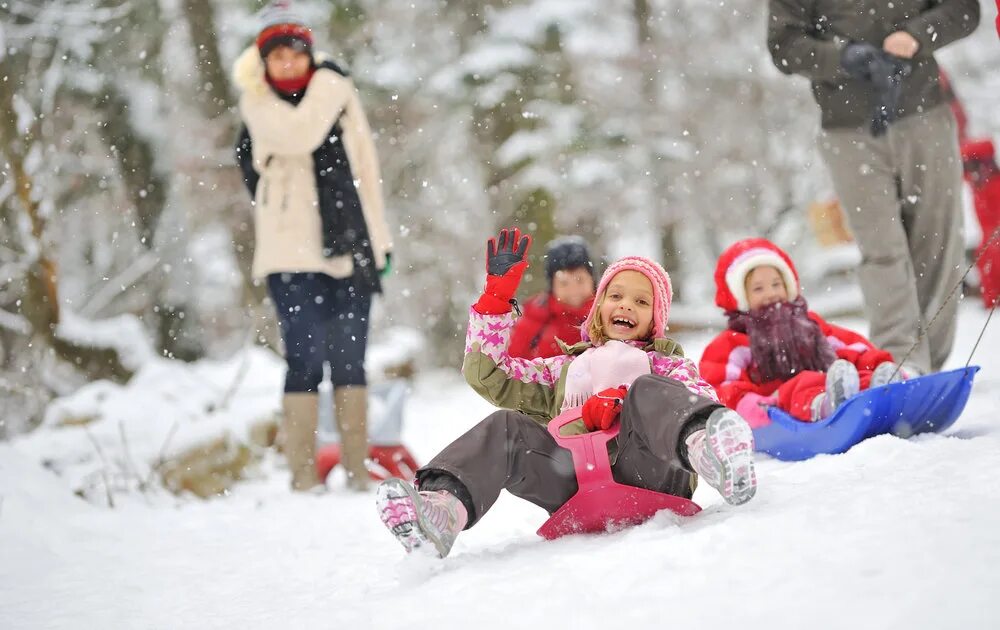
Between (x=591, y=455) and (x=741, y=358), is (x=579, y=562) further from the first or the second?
(x=741, y=358)

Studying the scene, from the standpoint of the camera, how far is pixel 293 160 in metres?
4.17

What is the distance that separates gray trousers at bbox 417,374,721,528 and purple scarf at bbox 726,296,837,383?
141 cm

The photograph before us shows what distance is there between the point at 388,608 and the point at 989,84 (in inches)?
623

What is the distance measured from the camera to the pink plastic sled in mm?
2193

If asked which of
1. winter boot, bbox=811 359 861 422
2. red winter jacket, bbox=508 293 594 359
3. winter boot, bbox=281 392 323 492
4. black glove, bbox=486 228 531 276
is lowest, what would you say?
winter boot, bbox=281 392 323 492

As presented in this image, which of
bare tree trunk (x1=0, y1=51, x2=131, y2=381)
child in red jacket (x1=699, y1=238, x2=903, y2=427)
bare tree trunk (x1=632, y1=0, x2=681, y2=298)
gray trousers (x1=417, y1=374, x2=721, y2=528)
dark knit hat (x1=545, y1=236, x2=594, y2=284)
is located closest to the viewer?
gray trousers (x1=417, y1=374, x2=721, y2=528)

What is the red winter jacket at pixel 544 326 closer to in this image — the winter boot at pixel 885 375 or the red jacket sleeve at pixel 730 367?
the red jacket sleeve at pixel 730 367

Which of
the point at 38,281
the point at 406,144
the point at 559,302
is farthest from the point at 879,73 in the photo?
the point at 406,144

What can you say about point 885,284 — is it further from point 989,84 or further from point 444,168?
point 989,84

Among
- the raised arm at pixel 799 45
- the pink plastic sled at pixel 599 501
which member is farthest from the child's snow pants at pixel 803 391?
the raised arm at pixel 799 45

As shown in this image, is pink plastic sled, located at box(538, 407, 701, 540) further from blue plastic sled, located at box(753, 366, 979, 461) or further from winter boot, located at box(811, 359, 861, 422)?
winter boot, located at box(811, 359, 861, 422)

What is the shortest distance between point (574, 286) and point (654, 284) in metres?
1.45

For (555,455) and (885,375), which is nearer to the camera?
(555,455)

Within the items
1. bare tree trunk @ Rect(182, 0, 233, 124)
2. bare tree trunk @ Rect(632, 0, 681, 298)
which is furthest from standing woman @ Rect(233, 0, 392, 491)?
bare tree trunk @ Rect(632, 0, 681, 298)
